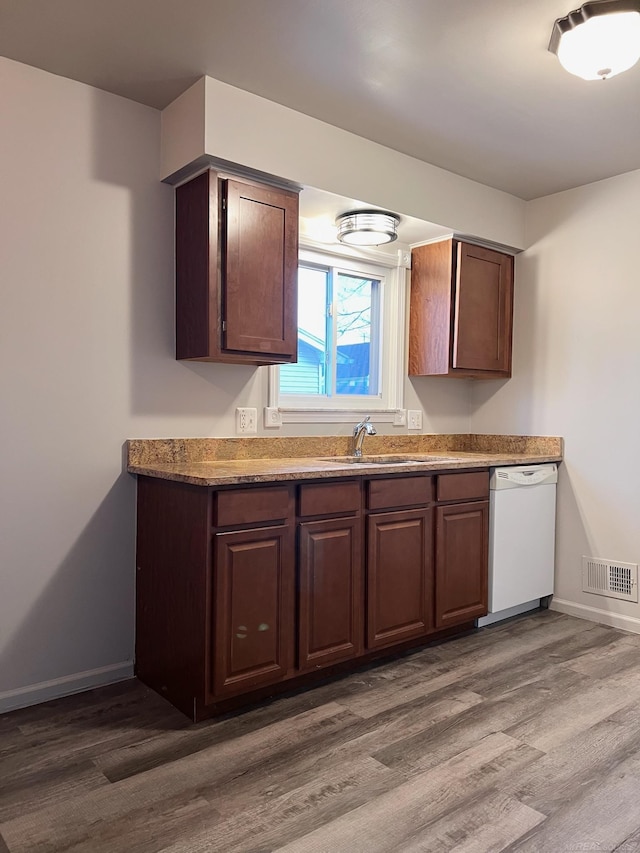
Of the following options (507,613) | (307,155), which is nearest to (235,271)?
(307,155)

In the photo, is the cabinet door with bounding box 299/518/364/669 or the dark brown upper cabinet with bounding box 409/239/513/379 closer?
the cabinet door with bounding box 299/518/364/669

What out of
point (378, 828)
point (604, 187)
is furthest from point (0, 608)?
point (604, 187)

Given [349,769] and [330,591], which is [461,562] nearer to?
[330,591]

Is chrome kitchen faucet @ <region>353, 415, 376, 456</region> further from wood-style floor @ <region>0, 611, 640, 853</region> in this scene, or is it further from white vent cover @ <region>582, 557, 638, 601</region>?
white vent cover @ <region>582, 557, 638, 601</region>

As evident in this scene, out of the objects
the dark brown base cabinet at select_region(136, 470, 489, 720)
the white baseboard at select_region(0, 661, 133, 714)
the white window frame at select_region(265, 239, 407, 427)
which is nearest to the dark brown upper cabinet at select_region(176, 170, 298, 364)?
the white window frame at select_region(265, 239, 407, 427)

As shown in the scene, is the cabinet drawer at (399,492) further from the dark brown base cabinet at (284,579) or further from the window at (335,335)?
the window at (335,335)

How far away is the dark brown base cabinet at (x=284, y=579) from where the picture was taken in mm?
2213

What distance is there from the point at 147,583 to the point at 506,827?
5.02ft

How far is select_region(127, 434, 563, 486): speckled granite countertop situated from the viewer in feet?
7.77

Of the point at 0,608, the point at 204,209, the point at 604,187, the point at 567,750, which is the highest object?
the point at 604,187

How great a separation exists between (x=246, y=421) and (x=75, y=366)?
0.80 meters

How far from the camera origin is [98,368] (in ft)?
8.27

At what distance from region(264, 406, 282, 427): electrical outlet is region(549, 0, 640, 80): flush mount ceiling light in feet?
5.87

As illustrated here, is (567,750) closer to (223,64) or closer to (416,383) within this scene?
(416,383)
